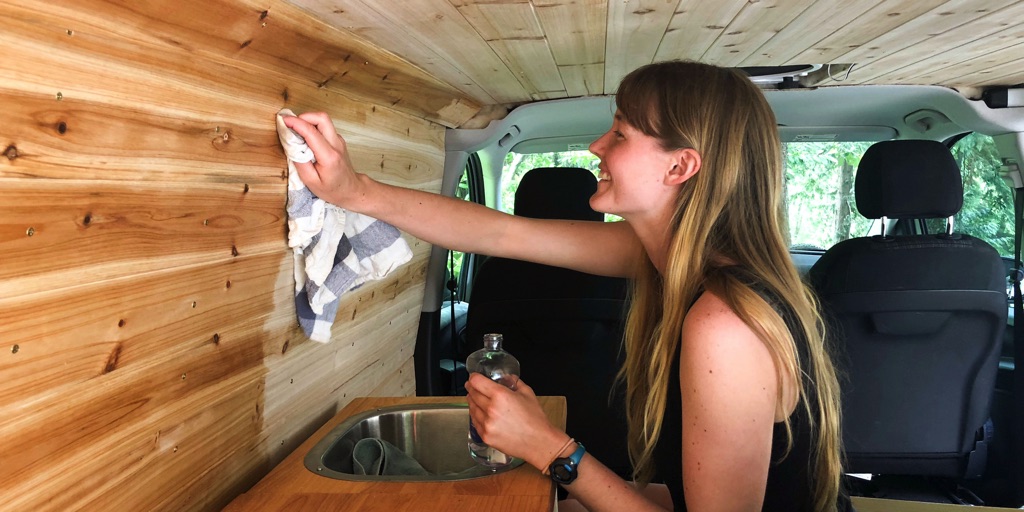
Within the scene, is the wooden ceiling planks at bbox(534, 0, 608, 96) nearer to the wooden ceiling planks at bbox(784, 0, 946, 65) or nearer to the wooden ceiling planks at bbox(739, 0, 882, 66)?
the wooden ceiling planks at bbox(739, 0, 882, 66)

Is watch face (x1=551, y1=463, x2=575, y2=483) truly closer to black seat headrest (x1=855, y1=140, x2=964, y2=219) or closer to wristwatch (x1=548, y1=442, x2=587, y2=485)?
wristwatch (x1=548, y1=442, x2=587, y2=485)

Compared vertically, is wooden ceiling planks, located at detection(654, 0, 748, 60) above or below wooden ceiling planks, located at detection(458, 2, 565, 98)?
above

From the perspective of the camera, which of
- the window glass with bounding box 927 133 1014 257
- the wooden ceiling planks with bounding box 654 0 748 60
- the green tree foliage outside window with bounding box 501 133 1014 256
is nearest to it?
the wooden ceiling planks with bounding box 654 0 748 60

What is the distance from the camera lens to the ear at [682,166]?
1437 millimetres

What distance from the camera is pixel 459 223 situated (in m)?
1.75

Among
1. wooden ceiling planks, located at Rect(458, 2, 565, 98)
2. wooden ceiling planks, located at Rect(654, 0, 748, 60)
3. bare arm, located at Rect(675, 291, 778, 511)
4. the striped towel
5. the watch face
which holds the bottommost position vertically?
the watch face

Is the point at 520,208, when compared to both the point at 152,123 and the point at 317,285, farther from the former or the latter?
the point at 152,123

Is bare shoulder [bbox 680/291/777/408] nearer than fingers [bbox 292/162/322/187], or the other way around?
bare shoulder [bbox 680/291/777/408]

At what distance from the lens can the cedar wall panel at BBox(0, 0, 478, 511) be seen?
798 millimetres

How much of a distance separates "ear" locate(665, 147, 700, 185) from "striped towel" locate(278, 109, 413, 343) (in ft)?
1.96

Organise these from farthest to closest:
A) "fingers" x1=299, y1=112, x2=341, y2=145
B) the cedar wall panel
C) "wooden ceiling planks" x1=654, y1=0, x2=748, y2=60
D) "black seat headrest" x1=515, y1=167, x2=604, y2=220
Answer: "black seat headrest" x1=515, y1=167, x2=604, y2=220, "wooden ceiling planks" x1=654, y1=0, x2=748, y2=60, "fingers" x1=299, y1=112, x2=341, y2=145, the cedar wall panel

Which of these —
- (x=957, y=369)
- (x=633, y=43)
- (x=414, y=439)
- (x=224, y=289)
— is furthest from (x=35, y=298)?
(x=957, y=369)

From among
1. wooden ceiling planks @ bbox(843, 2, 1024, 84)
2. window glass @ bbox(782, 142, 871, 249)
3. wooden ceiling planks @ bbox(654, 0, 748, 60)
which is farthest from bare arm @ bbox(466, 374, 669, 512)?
window glass @ bbox(782, 142, 871, 249)

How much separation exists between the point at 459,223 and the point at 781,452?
2.81 feet
